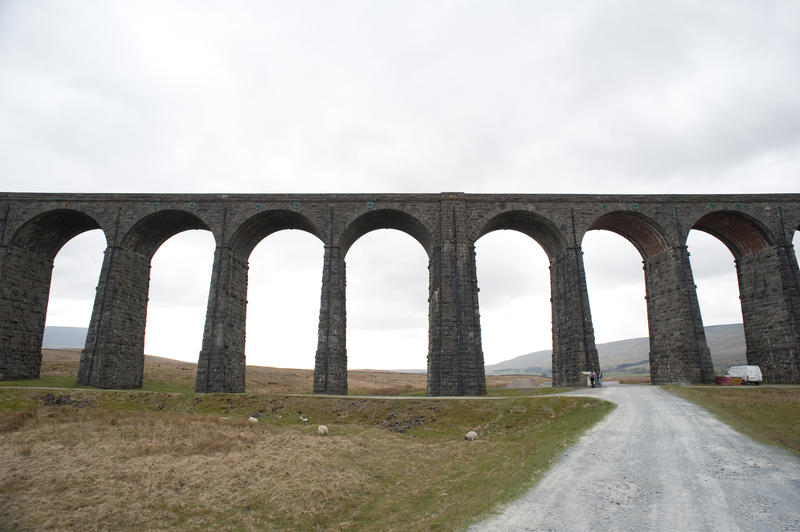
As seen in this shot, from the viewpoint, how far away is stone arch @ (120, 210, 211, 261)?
33.1m

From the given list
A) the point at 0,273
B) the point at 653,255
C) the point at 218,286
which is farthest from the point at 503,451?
the point at 0,273

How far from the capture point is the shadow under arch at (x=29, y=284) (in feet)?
104

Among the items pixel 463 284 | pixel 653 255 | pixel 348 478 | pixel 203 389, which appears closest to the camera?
pixel 348 478

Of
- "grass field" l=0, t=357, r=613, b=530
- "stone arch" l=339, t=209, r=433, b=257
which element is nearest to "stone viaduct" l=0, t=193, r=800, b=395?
"stone arch" l=339, t=209, r=433, b=257

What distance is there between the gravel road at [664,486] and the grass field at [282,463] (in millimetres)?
814

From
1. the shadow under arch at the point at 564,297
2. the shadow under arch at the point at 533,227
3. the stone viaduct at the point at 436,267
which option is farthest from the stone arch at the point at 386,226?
the shadow under arch at the point at 564,297

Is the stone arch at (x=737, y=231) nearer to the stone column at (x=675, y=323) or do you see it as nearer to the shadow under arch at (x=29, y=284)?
the stone column at (x=675, y=323)

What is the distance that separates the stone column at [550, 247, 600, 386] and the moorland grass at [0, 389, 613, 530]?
9554mm

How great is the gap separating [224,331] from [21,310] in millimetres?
16255

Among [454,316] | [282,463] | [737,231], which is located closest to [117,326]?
[454,316]

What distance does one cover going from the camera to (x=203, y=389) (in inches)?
1145

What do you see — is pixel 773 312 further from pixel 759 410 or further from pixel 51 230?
pixel 51 230

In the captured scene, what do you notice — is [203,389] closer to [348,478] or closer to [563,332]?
[348,478]

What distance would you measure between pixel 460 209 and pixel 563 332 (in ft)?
38.4
